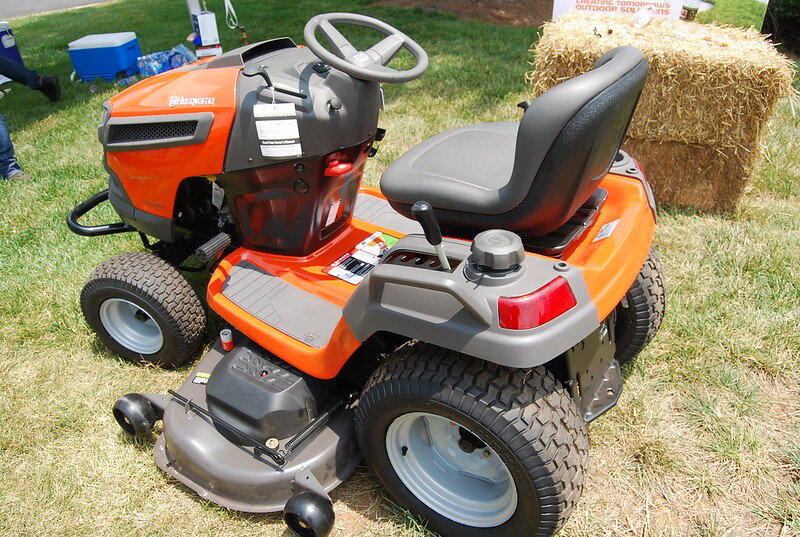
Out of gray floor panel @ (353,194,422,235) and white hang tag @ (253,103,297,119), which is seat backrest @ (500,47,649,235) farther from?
gray floor panel @ (353,194,422,235)

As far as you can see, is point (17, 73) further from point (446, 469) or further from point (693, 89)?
point (446, 469)

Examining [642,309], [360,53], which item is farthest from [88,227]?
[642,309]

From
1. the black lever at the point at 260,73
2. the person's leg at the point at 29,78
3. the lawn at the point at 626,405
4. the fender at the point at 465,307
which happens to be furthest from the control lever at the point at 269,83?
the person's leg at the point at 29,78

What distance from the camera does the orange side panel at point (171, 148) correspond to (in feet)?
7.41

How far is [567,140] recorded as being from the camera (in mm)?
1553

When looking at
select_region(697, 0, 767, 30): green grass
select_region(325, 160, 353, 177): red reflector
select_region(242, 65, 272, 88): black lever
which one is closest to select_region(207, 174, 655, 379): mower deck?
select_region(325, 160, 353, 177): red reflector

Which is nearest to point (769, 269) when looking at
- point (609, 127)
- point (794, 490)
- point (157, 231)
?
point (794, 490)

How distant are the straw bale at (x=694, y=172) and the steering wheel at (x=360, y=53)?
2.22m

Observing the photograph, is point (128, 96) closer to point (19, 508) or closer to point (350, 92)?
point (350, 92)

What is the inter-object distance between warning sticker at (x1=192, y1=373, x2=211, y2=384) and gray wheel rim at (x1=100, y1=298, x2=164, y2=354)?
1.41ft

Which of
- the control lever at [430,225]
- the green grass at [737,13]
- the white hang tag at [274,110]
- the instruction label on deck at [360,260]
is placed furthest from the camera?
the green grass at [737,13]

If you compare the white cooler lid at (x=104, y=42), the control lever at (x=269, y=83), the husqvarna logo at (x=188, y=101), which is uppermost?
the control lever at (x=269, y=83)

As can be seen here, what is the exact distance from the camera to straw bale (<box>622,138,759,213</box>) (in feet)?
12.5

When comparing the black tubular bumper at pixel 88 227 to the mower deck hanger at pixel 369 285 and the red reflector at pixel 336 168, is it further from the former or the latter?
the red reflector at pixel 336 168
